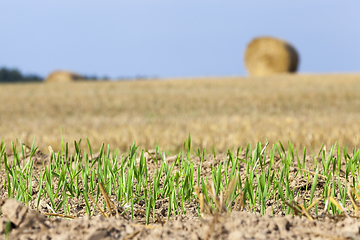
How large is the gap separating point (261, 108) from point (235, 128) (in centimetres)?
385

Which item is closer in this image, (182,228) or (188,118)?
(182,228)

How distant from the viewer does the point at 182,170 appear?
2350 millimetres

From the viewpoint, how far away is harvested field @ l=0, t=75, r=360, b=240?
135 centimetres

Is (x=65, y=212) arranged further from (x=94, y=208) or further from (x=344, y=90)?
(x=344, y=90)

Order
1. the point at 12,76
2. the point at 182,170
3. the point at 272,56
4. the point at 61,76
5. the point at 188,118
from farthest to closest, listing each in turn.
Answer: the point at 12,76 < the point at 61,76 < the point at 272,56 < the point at 188,118 < the point at 182,170

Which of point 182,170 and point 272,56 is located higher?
point 272,56

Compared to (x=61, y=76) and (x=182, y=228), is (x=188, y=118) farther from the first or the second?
(x=61, y=76)

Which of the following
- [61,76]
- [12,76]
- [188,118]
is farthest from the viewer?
[12,76]

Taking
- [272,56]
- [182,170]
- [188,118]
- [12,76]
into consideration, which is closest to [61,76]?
[12,76]

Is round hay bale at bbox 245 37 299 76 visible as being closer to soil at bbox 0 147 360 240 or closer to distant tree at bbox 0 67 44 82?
distant tree at bbox 0 67 44 82

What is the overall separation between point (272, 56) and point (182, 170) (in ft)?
68.2

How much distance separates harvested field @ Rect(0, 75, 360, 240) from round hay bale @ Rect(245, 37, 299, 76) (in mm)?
10811

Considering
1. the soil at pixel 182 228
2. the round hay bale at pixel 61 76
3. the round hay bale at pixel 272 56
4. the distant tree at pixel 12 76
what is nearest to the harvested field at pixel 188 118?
the soil at pixel 182 228

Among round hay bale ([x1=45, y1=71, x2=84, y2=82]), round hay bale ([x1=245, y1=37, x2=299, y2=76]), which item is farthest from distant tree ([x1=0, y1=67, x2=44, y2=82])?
round hay bale ([x1=245, y1=37, x2=299, y2=76])
